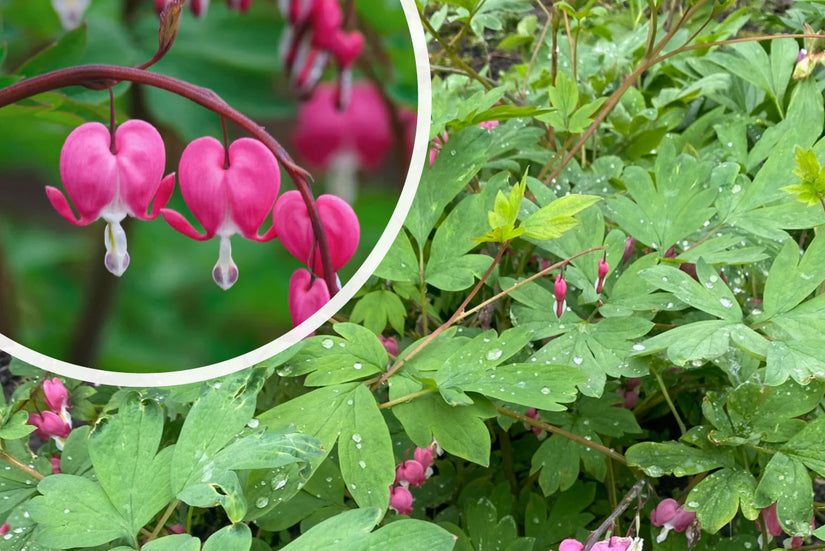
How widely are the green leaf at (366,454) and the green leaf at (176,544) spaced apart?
135 mm

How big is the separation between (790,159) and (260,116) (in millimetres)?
608

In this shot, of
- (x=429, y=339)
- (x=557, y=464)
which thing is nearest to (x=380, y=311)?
(x=429, y=339)

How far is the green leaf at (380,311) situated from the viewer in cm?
93

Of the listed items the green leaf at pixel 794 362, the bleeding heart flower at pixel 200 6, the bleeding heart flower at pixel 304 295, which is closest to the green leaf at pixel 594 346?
the green leaf at pixel 794 362

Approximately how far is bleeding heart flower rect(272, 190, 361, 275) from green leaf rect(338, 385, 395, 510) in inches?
5.2

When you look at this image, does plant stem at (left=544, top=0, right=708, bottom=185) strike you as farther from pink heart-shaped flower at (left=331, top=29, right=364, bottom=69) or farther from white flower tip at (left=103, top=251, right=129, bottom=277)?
white flower tip at (left=103, top=251, right=129, bottom=277)

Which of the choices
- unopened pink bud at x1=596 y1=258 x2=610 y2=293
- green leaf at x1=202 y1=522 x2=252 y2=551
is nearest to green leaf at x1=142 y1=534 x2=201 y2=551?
green leaf at x1=202 y1=522 x2=252 y2=551

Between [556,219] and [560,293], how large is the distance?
7 centimetres

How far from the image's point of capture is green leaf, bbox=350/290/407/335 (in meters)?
0.93

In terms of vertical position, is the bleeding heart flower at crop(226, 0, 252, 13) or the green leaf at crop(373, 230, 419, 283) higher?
the bleeding heart flower at crop(226, 0, 252, 13)

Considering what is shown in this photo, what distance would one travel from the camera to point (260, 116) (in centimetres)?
68

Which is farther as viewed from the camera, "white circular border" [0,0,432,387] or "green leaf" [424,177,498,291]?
"green leaf" [424,177,498,291]

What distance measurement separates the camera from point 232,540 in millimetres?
595

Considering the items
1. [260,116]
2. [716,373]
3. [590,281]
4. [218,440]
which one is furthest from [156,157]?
[716,373]
